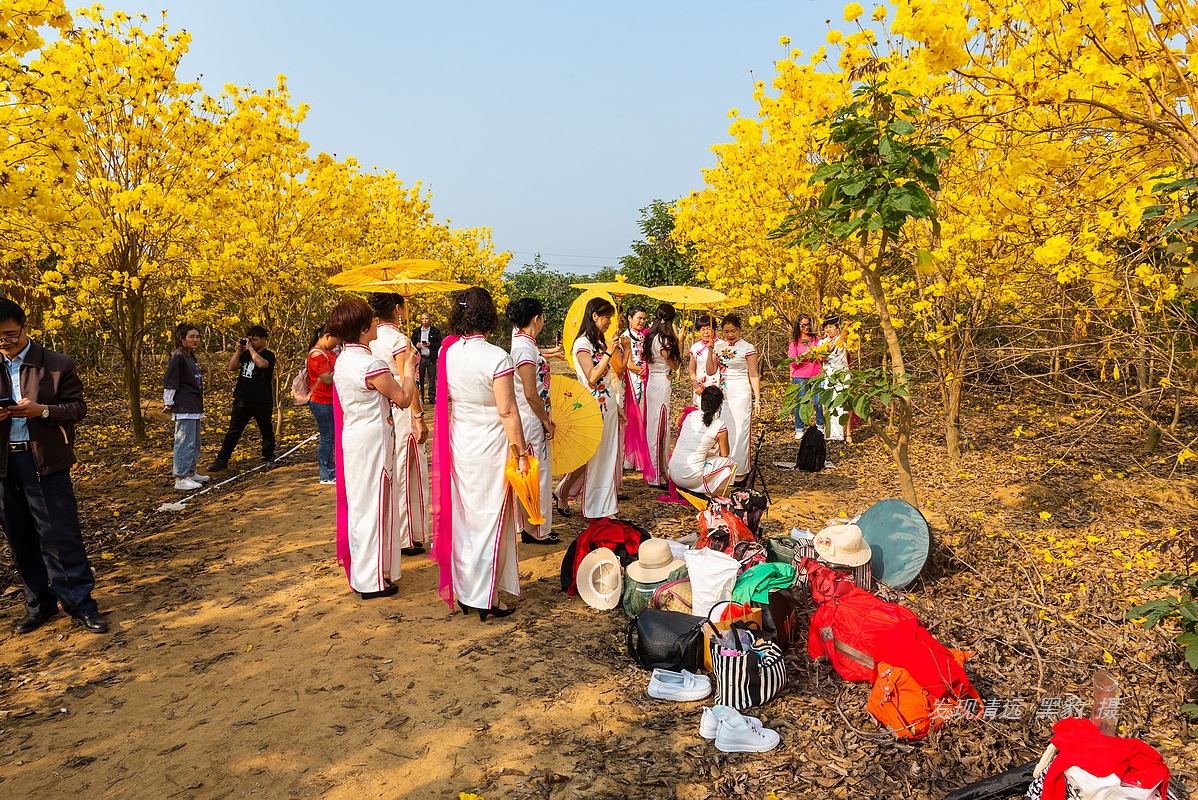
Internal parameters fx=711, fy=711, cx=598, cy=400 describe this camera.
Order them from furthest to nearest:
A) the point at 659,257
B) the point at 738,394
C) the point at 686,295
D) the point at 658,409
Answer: the point at 659,257 < the point at 738,394 < the point at 658,409 < the point at 686,295

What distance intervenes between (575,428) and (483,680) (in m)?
2.21

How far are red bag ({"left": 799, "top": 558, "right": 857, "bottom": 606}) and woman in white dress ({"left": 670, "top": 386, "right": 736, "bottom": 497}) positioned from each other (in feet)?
5.77

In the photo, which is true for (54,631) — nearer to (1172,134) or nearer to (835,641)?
(835,641)

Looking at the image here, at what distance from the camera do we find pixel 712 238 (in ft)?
33.0

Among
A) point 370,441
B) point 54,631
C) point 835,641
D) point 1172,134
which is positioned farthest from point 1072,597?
point 54,631

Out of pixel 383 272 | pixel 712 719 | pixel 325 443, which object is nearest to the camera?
pixel 712 719

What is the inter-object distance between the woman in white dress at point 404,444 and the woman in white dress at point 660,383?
226 centimetres

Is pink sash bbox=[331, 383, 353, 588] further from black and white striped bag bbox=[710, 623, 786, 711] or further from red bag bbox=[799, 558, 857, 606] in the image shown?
red bag bbox=[799, 558, 857, 606]

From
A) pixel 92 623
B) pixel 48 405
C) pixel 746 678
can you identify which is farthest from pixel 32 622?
pixel 746 678

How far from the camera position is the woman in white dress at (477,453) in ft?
12.7

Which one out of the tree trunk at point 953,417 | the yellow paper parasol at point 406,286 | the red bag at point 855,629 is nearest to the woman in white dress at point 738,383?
the tree trunk at point 953,417

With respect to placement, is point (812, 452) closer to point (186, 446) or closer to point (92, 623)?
point (92, 623)

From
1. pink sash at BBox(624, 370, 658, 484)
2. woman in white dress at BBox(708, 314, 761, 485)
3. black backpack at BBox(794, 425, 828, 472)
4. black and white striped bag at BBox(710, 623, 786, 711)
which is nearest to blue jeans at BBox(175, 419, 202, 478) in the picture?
pink sash at BBox(624, 370, 658, 484)

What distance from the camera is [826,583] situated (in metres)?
3.65
